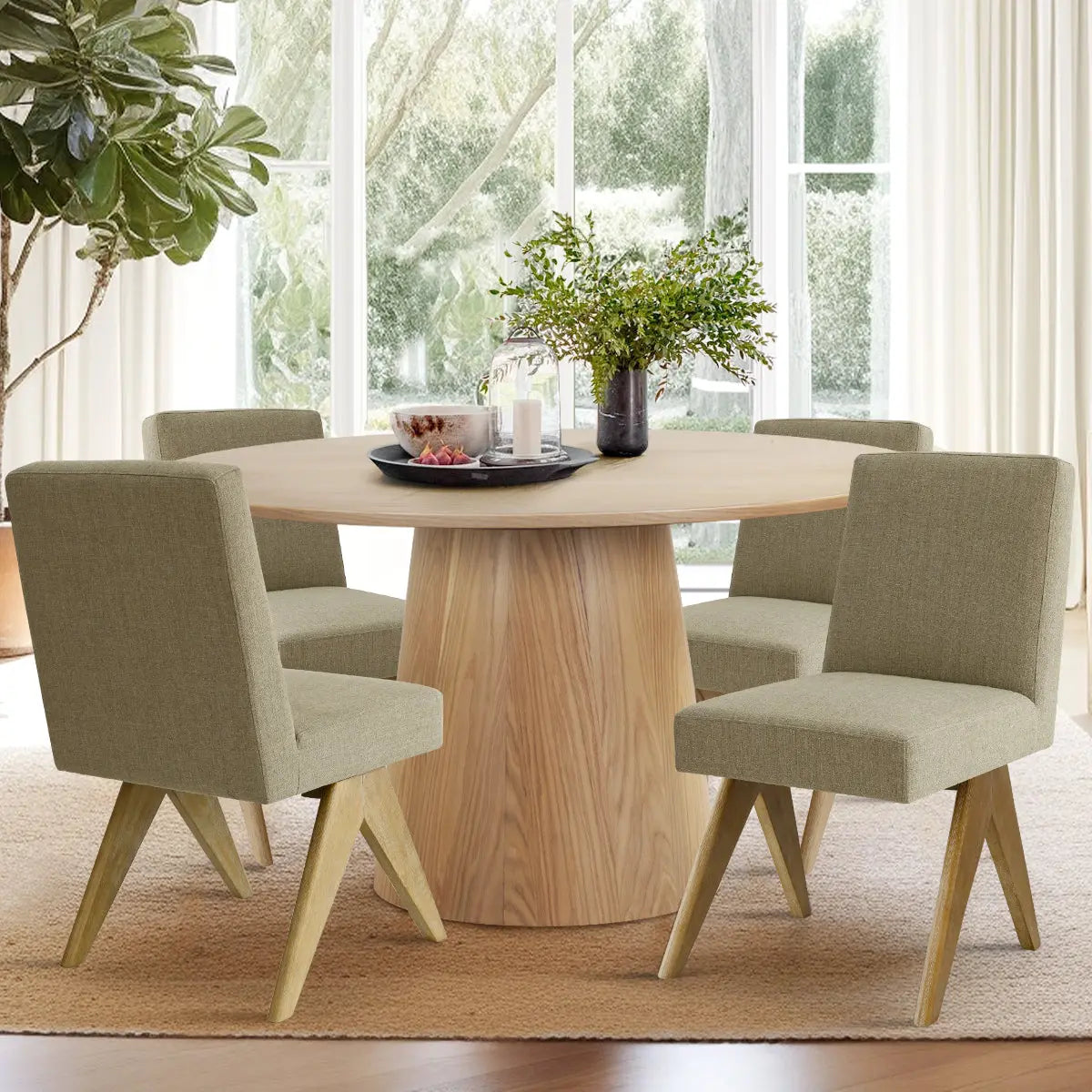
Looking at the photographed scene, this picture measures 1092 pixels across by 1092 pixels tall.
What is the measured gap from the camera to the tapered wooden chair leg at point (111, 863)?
264cm

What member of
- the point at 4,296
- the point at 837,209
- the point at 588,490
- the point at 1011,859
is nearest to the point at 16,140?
the point at 4,296

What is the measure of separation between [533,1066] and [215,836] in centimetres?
85

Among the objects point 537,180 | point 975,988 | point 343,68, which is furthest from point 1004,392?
point 975,988

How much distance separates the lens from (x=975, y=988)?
8.31 feet

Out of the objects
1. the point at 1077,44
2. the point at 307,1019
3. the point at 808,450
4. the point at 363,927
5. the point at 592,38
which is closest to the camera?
the point at 307,1019

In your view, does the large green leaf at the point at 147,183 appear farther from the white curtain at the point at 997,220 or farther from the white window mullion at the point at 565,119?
the white curtain at the point at 997,220

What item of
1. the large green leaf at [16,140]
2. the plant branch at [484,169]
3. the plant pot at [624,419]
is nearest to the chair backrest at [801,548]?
the plant pot at [624,419]

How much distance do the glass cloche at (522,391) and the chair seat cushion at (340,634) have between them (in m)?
0.43

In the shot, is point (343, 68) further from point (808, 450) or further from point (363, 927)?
point (363, 927)

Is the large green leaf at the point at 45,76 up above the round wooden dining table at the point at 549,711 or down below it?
above

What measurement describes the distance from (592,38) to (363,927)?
3.65 m

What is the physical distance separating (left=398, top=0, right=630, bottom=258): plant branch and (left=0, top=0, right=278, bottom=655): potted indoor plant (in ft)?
A: 3.11

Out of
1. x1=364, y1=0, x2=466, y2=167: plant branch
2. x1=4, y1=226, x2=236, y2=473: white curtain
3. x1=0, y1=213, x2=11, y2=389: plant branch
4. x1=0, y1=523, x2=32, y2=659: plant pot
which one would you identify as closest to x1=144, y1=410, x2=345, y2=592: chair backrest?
x1=0, y1=213, x2=11, y2=389: plant branch

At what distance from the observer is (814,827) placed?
→ 3.11 metres
